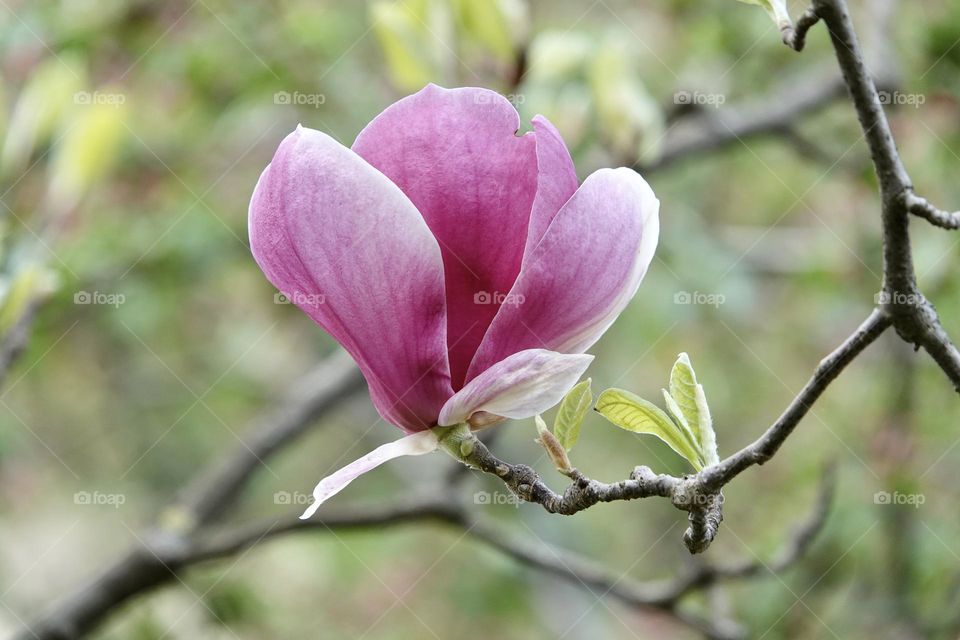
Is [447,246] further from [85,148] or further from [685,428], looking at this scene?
[85,148]

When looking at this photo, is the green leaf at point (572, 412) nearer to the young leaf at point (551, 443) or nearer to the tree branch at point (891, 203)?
the young leaf at point (551, 443)

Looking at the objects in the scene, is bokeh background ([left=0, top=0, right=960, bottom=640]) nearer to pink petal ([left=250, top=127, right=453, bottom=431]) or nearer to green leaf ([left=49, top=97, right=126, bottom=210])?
green leaf ([left=49, top=97, right=126, bottom=210])

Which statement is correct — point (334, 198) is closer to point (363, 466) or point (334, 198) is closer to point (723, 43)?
point (363, 466)


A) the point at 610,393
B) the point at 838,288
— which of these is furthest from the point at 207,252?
the point at 610,393

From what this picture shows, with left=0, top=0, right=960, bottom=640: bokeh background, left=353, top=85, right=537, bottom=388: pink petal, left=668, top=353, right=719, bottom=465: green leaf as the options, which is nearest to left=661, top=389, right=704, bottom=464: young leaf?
left=668, top=353, right=719, bottom=465: green leaf

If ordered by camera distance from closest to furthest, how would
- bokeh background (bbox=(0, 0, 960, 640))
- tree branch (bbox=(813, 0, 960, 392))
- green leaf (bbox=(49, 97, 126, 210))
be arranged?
tree branch (bbox=(813, 0, 960, 392))
green leaf (bbox=(49, 97, 126, 210))
bokeh background (bbox=(0, 0, 960, 640))

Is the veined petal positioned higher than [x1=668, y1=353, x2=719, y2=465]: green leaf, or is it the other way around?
[x1=668, y1=353, x2=719, y2=465]: green leaf

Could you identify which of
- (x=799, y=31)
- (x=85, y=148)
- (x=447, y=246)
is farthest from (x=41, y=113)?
(x=799, y=31)
